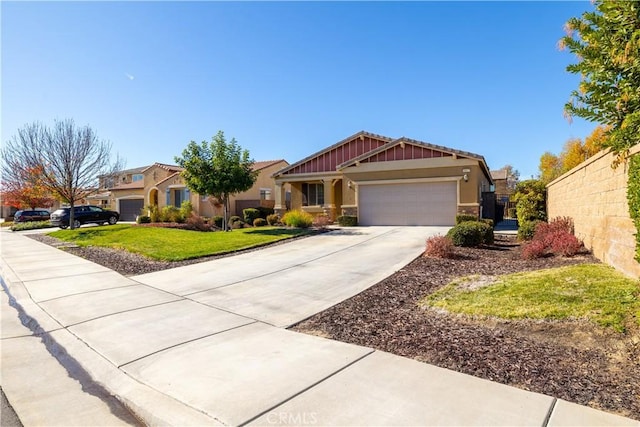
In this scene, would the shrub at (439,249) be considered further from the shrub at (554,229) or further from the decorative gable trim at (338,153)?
the decorative gable trim at (338,153)

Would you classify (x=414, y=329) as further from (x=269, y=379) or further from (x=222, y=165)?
(x=222, y=165)

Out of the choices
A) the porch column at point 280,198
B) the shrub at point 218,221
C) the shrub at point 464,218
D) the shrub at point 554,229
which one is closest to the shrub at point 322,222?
the porch column at point 280,198

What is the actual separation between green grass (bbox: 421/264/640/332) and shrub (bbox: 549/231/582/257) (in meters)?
1.89

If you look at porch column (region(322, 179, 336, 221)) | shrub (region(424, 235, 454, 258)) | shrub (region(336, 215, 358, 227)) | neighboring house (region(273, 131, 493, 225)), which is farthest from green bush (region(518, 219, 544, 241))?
porch column (region(322, 179, 336, 221))

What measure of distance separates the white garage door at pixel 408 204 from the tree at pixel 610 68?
52.5ft

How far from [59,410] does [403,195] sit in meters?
19.4

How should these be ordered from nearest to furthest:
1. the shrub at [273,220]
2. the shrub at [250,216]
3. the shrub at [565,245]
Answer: the shrub at [565,245] < the shrub at [273,220] < the shrub at [250,216]

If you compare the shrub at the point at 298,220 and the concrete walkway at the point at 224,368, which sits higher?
the shrub at the point at 298,220

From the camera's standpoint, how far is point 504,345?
4.25 meters

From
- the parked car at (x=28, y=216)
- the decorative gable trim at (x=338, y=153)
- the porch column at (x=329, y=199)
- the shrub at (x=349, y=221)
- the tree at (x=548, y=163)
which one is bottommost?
the shrub at (x=349, y=221)

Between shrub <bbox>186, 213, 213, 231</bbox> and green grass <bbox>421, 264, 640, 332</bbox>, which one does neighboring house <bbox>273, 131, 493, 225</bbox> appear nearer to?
shrub <bbox>186, 213, 213, 231</bbox>

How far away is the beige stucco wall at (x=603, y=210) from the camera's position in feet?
20.7

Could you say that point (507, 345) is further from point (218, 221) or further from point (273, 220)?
point (218, 221)

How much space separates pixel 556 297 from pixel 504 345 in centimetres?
178
